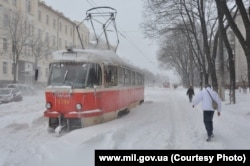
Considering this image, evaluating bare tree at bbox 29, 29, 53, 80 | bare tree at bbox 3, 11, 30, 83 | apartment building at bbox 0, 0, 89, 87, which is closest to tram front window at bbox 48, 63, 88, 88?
apartment building at bbox 0, 0, 89, 87

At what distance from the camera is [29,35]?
4944cm

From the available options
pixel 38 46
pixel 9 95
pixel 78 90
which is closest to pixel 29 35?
pixel 38 46

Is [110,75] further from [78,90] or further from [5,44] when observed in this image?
[5,44]

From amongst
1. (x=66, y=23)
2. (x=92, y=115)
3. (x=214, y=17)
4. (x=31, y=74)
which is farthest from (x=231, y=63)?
(x=66, y=23)

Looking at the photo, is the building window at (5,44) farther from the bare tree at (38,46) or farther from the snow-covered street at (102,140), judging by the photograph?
the snow-covered street at (102,140)

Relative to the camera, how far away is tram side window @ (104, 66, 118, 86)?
49.1 feet

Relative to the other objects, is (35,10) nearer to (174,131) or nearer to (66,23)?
(66,23)

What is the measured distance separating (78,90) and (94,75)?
0.93 meters

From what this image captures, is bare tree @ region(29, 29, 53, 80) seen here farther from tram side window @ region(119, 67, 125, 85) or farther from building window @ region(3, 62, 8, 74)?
tram side window @ region(119, 67, 125, 85)

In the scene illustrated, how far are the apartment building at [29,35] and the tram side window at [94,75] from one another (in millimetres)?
33754

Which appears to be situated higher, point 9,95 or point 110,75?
point 110,75

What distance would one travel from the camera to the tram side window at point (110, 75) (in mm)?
14962

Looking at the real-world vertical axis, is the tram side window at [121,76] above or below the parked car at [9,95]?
above

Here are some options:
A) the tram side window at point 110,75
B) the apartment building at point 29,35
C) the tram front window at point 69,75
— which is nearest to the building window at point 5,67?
the apartment building at point 29,35
